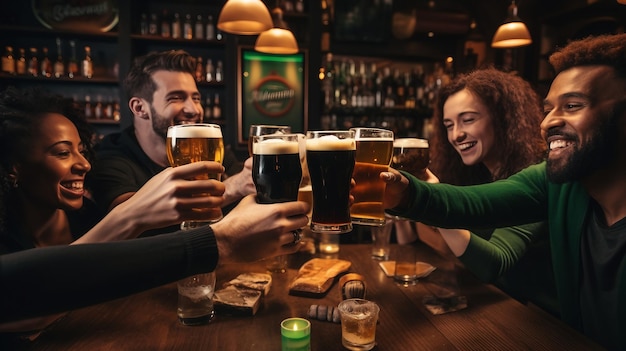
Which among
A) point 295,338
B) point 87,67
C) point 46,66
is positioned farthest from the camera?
point 87,67

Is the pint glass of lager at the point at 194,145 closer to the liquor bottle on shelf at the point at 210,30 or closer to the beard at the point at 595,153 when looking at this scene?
the beard at the point at 595,153

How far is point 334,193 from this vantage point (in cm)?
104

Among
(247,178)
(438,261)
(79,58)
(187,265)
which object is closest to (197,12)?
(79,58)

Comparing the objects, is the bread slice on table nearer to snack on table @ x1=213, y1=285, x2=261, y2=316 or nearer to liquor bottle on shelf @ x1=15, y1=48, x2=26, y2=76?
snack on table @ x1=213, y1=285, x2=261, y2=316

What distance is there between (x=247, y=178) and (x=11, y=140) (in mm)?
872

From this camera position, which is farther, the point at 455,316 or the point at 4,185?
the point at 4,185

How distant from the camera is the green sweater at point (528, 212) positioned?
137cm

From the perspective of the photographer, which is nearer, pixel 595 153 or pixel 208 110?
pixel 595 153

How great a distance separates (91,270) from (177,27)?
4150mm

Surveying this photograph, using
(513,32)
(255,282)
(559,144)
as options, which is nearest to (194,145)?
(255,282)

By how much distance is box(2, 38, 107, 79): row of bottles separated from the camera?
408 cm

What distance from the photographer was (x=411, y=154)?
162 cm

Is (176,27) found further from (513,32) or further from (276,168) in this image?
(276,168)

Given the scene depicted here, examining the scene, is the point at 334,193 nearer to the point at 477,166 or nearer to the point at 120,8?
the point at 477,166
